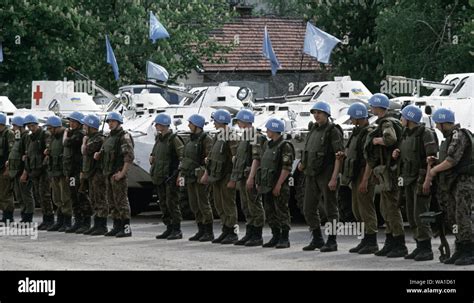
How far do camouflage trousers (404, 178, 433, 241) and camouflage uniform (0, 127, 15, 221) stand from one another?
26.4 ft

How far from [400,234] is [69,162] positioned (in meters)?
6.05

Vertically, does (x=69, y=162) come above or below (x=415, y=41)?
below

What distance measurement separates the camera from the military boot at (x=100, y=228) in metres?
19.7

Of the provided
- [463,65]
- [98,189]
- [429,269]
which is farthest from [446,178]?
[463,65]

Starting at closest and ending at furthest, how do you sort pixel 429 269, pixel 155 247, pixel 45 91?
pixel 429 269 → pixel 155 247 → pixel 45 91

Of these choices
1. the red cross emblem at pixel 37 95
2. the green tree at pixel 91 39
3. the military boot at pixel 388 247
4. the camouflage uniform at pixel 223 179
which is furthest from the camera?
the green tree at pixel 91 39

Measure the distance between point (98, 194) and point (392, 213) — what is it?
5286 mm

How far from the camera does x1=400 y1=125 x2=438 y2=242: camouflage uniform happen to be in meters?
15.2

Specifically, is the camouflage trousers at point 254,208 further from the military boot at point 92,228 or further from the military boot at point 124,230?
the military boot at point 92,228

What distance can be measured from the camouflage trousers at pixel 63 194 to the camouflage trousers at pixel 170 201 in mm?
1931

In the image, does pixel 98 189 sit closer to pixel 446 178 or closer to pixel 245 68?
pixel 446 178

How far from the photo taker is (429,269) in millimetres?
14336

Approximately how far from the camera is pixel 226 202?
18.2 m

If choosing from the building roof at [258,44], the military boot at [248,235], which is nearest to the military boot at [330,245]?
the military boot at [248,235]
